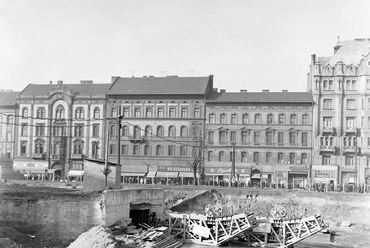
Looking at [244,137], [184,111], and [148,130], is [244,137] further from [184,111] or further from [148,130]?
[148,130]

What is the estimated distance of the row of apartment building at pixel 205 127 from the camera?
77312mm

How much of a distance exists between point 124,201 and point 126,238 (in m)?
3.98

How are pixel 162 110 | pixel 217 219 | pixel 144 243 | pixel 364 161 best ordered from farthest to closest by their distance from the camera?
pixel 162 110, pixel 364 161, pixel 217 219, pixel 144 243

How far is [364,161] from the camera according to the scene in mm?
75688

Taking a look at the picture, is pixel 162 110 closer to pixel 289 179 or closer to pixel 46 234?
pixel 289 179

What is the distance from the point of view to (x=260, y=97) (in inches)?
3191

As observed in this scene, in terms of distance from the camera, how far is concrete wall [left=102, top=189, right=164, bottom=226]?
35500 millimetres

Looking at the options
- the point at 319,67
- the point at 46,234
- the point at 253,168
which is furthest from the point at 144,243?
the point at 319,67

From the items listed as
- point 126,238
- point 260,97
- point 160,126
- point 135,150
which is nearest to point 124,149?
point 135,150

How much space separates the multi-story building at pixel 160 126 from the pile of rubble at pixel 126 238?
136 feet

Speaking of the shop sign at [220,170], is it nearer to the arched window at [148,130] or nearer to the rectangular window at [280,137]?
the rectangular window at [280,137]

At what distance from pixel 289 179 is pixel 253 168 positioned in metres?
5.22

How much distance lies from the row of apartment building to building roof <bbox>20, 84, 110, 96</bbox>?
17 cm

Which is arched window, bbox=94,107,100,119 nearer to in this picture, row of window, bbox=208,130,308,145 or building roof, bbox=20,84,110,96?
building roof, bbox=20,84,110,96
